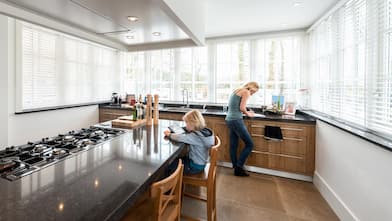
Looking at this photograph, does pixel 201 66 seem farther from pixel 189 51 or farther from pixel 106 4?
pixel 106 4

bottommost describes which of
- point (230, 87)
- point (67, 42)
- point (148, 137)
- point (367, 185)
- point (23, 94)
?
point (367, 185)

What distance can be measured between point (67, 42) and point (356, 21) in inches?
163

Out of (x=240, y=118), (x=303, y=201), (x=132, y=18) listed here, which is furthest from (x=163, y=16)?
(x=303, y=201)

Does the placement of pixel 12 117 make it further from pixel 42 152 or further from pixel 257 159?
pixel 257 159

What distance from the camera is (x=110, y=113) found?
407 cm

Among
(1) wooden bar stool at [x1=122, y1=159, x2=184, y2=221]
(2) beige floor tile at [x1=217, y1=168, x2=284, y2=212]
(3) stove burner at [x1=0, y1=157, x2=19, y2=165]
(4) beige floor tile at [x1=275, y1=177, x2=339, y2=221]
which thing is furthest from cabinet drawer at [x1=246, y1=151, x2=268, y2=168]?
(3) stove burner at [x1=0, y1=157, x2=19, y2=165]

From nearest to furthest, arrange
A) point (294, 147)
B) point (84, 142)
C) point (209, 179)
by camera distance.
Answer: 1. point (84, 142)
2. point (209, 179)
3. point (294, 147)

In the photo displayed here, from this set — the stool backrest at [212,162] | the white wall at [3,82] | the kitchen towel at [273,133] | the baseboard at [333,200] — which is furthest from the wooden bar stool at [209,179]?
the white wall at [3,82]

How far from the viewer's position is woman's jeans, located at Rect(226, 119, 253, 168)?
2.83m

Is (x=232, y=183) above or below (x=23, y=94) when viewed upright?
below

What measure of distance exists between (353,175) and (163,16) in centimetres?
230

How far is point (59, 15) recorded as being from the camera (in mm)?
1553

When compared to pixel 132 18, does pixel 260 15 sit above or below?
above

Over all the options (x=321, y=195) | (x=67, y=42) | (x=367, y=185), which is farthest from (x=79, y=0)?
(x=321, y=195)
